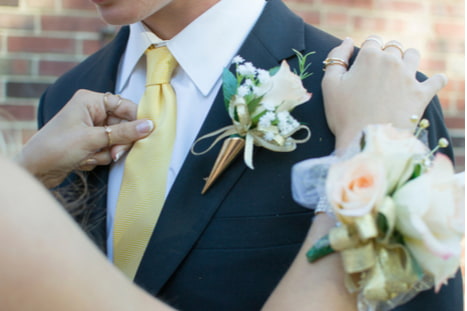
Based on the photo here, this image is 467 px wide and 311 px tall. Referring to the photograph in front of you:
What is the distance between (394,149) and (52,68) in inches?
72.1

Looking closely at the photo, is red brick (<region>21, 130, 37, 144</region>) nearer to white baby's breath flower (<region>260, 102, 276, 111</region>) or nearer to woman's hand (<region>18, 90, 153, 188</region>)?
woman's hand (<region>18, 90, 153, 188</region>)

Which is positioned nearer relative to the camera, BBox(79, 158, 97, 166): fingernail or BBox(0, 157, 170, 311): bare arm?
BBox(0, 157, 170, 311): bare arm

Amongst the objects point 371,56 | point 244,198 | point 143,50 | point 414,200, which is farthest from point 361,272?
point 143,50

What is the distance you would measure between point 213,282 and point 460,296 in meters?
0.49

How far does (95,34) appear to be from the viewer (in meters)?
2.69

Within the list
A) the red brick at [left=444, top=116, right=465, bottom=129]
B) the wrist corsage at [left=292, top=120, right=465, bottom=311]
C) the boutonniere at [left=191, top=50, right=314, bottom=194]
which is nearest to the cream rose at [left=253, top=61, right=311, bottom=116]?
the boutonniere at [left=191, top=50, right=314, bottom=194]

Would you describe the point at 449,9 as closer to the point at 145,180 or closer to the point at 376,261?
the point at 145,180

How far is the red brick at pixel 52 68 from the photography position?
8.72ft

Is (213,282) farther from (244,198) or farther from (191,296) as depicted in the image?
Answer: (244,198)

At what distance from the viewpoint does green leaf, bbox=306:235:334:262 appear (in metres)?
1.20

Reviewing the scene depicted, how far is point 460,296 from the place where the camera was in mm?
1381

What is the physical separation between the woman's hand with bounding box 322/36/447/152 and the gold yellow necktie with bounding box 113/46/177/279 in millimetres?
361

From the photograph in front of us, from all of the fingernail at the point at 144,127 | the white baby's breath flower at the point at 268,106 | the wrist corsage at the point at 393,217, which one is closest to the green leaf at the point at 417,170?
the wrist corsage at the point at 393,217

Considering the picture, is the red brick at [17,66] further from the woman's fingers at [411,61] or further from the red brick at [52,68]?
the woman's fingers at [411,61]
